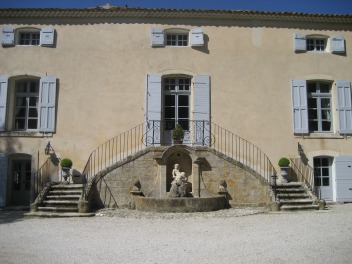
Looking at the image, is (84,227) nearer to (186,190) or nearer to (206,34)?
(186,190)

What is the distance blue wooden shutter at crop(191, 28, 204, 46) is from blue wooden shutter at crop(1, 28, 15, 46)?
19.3 feet

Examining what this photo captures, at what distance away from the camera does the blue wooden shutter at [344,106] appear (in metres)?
12.5

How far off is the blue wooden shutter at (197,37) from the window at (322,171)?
5.41 metres

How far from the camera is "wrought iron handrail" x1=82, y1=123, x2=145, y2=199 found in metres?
11.8

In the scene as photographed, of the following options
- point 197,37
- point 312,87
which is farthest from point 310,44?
point 197,37

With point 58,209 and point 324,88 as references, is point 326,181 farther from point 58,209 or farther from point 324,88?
point 58,209

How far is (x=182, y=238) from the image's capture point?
6703mm

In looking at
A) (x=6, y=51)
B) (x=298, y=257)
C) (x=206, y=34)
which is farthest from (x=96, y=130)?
(x=298, y=257)

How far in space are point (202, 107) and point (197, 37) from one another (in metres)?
2.33

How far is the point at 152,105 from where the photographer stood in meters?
12.0

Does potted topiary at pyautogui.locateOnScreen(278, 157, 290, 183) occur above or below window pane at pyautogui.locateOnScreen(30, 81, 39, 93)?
below

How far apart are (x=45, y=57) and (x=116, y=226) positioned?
689cm

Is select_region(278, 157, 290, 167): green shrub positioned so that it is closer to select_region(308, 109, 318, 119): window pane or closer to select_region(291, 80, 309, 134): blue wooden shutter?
select_region(291, 80, 309, 134): blue wooden shutter

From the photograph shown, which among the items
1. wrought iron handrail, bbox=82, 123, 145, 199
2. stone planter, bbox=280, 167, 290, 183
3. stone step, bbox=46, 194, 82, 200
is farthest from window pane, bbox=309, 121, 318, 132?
stone step, bbox=46, 194, 82, 200
